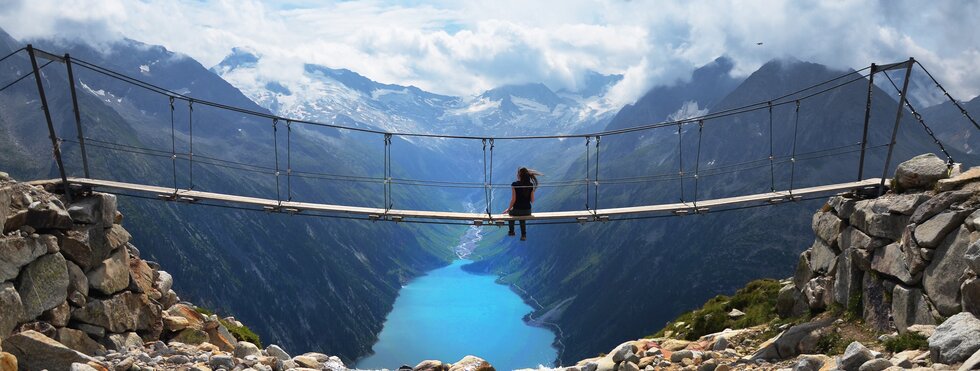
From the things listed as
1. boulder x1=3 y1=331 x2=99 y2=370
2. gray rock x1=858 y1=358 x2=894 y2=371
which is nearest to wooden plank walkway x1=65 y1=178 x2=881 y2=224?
boulder x1=3 y1=331 x2=99 y2=370

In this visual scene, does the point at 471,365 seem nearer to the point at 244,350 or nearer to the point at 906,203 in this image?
the point at 244,350

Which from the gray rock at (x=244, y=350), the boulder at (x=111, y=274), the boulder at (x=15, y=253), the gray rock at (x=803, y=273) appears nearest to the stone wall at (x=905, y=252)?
the gray rock at (x=803, y=273)

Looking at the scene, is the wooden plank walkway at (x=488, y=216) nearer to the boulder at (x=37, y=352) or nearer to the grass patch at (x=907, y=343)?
the boulder at (x=37, y=352)

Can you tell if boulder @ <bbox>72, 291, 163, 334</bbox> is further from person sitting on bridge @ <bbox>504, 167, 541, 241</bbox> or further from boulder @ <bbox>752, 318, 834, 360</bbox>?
boulder @ <bbox>752, 318, 834, 360</bbox>

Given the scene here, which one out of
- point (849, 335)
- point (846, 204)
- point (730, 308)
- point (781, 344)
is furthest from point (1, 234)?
point (730, 308)

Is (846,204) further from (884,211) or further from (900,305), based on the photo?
(900,305)

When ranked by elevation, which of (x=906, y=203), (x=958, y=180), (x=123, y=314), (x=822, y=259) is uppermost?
(x=958, y=180)

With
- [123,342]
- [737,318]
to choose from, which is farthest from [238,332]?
[737,318]
